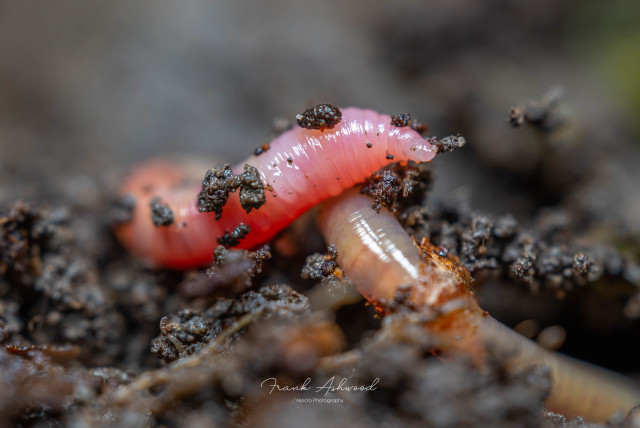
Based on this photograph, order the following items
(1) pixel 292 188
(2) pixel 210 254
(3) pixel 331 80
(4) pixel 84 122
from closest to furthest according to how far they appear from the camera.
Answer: (1) pixel 292 188
(2) pixel 210 254
(3) pixel 331 80
(4) pixel 84 122

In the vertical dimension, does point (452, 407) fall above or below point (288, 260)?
below

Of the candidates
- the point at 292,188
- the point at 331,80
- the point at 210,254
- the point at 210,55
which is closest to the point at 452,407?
the point at 292,188

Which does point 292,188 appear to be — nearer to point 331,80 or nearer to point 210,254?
point 210,254

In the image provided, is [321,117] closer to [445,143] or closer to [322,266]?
[445,143]

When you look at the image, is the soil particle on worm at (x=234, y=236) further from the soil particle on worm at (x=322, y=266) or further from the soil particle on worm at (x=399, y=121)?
the soil particle on worm at (x=399, y=121)
